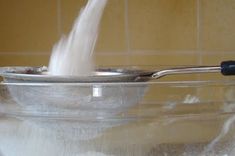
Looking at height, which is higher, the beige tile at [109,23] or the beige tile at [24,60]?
the beige tile at [109,23]

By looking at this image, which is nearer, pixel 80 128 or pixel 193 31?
pixel 80 128

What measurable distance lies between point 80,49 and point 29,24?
187 mm

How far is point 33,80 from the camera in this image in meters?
0.36

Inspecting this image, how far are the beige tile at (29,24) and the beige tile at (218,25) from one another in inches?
7.9

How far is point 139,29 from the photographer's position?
22.4 inches

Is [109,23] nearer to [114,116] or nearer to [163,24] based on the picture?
[163,24]

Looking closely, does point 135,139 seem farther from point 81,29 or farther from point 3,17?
point 3,17

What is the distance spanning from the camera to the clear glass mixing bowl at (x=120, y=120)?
1.11 ft

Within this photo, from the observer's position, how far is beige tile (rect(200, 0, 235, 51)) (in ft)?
1.84

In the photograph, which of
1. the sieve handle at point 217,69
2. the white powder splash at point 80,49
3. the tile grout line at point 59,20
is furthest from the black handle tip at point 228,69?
the tile grout line at point 59,20

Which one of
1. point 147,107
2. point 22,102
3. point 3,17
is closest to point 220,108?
point 147,107

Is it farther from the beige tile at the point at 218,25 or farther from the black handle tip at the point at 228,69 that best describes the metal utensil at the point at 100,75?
the beige tile at the point at 218,25

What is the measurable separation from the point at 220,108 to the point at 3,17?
0.34m

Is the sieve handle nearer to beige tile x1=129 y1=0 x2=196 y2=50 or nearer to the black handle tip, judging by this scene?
the black handle tip
